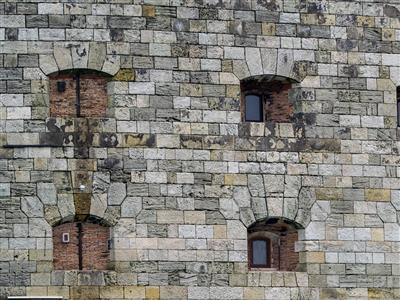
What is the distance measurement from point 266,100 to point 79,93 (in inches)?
132

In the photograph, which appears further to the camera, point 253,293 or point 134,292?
point 253,293

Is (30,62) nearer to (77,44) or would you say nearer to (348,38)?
(77,44)

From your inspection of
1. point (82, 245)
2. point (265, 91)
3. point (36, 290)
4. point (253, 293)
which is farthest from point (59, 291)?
point (265, 91)

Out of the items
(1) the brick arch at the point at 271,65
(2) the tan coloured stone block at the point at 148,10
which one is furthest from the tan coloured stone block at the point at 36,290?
(2) the tan coloured stone block at the point at 148,10

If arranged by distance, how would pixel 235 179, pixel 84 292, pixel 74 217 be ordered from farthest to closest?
pixel 235 179, pixel 74 217, pixel 84 292

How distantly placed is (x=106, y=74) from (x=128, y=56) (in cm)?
49

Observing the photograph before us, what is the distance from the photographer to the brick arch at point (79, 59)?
1045 inches

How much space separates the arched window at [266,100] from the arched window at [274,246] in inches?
73.8

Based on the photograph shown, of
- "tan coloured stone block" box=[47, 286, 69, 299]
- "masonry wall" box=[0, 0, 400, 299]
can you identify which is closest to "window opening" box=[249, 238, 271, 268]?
"masonry wall" box=[0, 0, 400, 299]

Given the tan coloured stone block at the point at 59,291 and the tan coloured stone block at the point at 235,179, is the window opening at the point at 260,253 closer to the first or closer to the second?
the tan coloured stone block at the point at 235,179

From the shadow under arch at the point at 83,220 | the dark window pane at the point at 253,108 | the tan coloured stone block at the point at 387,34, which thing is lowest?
the shadow under arch at the point at 83,220

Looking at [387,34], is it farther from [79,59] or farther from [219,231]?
[79,59]

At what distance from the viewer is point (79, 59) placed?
26.6m

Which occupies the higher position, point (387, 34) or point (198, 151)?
point (387, 34)
